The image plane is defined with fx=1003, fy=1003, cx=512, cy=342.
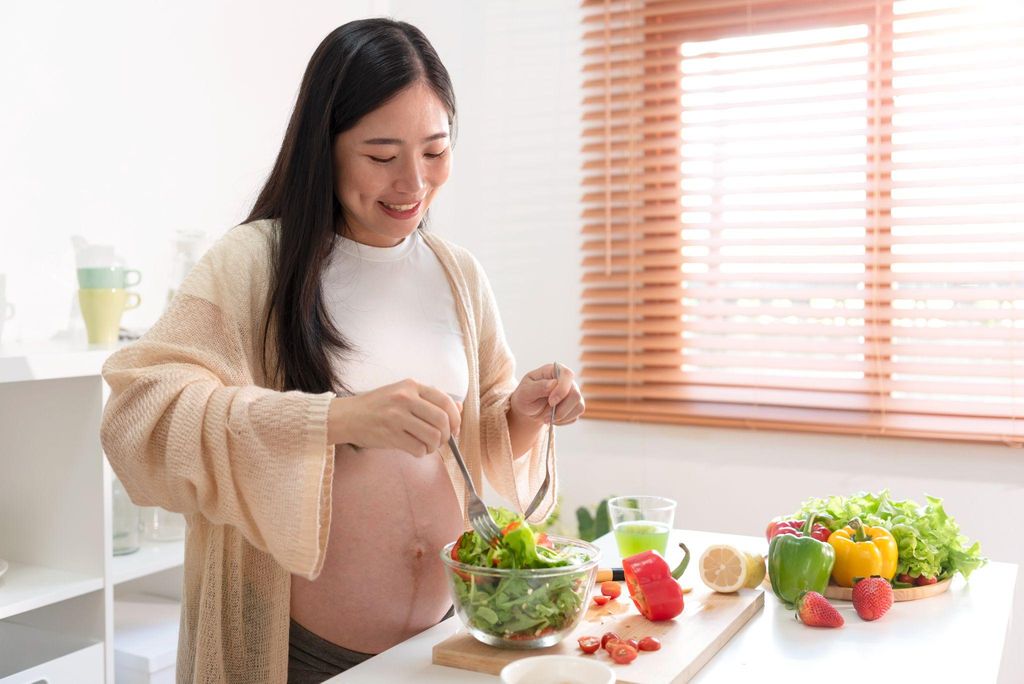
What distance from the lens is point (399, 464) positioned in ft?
4.73

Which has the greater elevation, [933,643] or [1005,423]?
[1005,423]

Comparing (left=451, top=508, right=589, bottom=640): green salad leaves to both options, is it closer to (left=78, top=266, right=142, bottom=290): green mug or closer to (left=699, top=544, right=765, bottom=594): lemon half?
(left=699, top=544, right=765, bottom=594): lemon half

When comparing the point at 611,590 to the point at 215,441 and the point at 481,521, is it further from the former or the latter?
the point at 215,441

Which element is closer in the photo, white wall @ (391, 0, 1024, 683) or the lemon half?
the lemon half

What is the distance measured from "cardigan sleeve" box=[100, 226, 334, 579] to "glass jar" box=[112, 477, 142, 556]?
0.90 m

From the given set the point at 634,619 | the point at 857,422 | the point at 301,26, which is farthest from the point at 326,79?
the point at 857,422

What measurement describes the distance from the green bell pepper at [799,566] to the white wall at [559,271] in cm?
133

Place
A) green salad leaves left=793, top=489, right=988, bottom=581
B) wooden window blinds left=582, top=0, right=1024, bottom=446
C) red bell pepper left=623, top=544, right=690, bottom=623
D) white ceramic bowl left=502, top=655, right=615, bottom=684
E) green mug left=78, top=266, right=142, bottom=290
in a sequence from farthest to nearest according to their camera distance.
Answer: wooden window blinds left=582, top=0, right=1024, bottom=446 < green mug left=78, top=266, right=142, bottom=290 < green salad leaves left=793, top=489, right=988, bottom=581 < red bell pepper left=623, top=544, right=690, bottom=623 < white ceramic bowl left=502, top=655, right=615, bottom=684

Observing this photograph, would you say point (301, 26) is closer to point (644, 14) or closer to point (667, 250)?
point (644, 14)

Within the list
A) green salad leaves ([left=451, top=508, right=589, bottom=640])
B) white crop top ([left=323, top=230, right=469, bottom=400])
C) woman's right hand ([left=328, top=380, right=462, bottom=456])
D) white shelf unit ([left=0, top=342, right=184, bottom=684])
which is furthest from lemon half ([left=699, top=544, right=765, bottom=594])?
white shelf unit ([left=0, top=342, right=184, bottom=684])

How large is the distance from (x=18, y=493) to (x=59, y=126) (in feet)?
2.68

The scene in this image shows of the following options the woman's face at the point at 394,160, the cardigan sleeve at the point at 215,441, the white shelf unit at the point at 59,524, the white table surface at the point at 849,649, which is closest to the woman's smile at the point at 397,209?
the woman's face at the point at 394,160

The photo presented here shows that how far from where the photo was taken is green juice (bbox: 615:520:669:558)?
172 centimetres

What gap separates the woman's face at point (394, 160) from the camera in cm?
140
